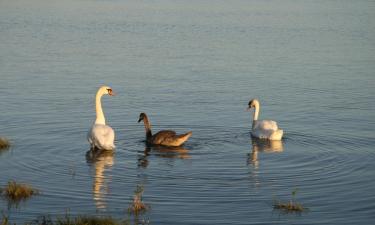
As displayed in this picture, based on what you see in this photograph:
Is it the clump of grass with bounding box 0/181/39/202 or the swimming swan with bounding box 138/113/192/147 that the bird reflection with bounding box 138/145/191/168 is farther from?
the clump of grass with bounding box 0/181/39/202

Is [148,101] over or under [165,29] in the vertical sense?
under

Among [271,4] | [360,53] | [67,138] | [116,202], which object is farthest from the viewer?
[271,4]

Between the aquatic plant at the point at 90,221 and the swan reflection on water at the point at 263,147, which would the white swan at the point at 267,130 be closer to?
the swan reflection on water at the point at 263,147

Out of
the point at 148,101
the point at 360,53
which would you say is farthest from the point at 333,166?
the point at 360,53

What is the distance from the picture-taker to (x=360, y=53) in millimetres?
35531

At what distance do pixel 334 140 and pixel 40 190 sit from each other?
311 inches

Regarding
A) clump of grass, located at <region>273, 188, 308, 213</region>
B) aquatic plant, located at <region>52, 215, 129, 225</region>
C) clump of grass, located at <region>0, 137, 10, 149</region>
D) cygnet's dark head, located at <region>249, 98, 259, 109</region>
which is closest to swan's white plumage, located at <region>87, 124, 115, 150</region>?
clump of grass, located at <region>0, 137, 10, 149</region>

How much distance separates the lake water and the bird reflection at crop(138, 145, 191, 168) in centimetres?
7

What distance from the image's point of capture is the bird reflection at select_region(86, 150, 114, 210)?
12977 millimetres

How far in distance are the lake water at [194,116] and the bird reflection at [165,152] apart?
0.07 metres

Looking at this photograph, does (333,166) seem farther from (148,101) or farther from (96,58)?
(96,58)

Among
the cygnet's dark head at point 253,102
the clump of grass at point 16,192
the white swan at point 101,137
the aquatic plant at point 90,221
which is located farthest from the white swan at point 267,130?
the aquatic plant at point 90,221

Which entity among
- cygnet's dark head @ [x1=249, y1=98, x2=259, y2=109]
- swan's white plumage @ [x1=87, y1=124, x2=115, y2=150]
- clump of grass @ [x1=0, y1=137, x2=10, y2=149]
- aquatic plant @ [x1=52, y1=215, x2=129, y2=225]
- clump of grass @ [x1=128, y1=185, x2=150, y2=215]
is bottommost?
aquatic plant @ [x1=52, y1=215, x2=129, y2=225]

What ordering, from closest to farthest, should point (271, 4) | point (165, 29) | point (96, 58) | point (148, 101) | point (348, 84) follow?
1. point (148, 101)
2. point (348, 84)
3. point (96, 58)
4. point (165, 29)
5. point (271, 4)
